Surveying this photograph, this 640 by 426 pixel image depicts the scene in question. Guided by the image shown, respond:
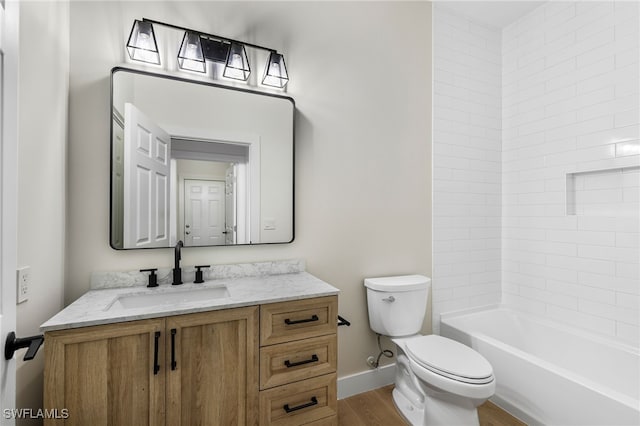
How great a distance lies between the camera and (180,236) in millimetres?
1654

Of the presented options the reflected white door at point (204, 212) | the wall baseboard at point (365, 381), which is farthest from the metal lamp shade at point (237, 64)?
the wall baseboard at point (365, 381)

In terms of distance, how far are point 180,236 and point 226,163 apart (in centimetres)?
48

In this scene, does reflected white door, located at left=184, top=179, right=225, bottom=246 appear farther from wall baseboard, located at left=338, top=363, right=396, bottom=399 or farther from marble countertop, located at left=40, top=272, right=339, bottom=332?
wall baseboard, located at left=338, top=363, right=396, bottom=399

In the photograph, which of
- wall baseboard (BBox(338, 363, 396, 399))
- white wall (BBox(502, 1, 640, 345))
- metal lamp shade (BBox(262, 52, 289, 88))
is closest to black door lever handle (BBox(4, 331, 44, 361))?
metal lamp shade (BBox(262, 52, 289, 88))

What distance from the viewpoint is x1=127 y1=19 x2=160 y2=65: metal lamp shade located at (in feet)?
5.01

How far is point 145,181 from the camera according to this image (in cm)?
159

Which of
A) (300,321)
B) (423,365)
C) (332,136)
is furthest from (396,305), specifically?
(332,136)

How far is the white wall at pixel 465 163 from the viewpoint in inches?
95.7

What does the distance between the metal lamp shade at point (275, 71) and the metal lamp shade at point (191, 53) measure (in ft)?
1.17

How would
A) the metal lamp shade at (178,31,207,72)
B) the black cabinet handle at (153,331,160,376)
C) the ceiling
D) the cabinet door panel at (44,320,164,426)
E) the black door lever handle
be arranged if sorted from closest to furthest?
the black door lever handle → the cabinet door panel at (44,320,164,426) → the black cabinet handle at (153,331,160,376) → the metal lamp shade at (178,31,207,72) → the ceiling

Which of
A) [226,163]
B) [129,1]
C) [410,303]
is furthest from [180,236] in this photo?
[410,303]

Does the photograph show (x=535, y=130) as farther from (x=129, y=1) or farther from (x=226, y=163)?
(x=129, y=1)

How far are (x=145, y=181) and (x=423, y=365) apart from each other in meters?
1.77

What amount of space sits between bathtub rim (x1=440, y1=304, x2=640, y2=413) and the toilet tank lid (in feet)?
1.70
